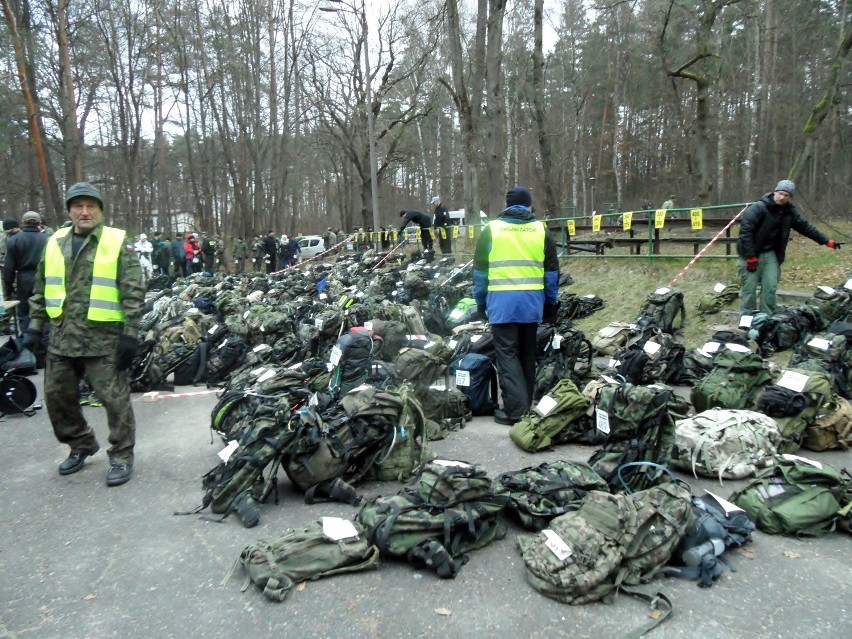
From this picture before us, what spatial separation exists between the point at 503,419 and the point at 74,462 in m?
3.66

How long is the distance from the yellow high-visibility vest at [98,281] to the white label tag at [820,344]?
20.7ft

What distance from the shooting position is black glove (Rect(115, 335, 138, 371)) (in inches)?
174

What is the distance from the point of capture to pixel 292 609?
9.50 ft

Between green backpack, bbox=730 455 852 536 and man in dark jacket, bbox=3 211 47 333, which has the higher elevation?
man in dark jacket, bbox=3 211 47 333

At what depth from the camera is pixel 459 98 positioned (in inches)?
660

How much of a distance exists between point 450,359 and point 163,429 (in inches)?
118

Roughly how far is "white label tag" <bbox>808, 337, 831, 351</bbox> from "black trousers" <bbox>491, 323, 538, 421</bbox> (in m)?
2.84

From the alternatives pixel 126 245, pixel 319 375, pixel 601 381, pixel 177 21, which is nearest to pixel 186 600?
pixel 126 245

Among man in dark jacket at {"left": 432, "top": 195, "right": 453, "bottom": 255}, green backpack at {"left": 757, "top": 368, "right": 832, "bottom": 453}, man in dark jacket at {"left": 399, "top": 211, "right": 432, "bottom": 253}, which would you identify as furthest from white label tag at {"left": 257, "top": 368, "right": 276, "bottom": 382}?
man in dark jacket at {"left": 399, "top": 211, "right": 432, "bottom": 253}

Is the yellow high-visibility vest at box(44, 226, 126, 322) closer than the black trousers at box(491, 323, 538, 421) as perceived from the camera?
Yes

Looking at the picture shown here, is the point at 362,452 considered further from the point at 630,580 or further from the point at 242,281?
the point at 242,281

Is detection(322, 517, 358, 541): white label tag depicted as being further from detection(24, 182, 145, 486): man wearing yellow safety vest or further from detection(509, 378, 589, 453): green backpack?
detection(24, 182, 145, 486): man wearing yellow safety vest

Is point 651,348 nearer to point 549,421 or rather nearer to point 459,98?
point 549,421

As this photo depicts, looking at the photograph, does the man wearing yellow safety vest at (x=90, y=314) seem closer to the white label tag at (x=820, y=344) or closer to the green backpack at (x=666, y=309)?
the white label tag at (x=820, y=344)
